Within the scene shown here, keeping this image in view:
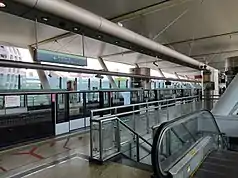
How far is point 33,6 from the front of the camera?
10.7ft

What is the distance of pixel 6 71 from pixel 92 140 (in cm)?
573

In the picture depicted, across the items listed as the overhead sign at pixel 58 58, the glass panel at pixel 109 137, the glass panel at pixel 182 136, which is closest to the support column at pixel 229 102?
the glass panel at pixel 182 136

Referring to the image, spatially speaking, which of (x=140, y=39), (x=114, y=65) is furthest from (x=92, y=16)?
(x=114, y=65)

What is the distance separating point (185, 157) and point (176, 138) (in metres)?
0.98

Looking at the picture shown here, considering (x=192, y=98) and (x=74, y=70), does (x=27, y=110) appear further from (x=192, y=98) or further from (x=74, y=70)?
(x=192, y=98)

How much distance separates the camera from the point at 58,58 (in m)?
5.49

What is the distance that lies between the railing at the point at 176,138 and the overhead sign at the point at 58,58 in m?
2.58

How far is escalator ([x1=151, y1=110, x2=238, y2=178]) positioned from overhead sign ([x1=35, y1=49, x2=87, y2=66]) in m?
3.00

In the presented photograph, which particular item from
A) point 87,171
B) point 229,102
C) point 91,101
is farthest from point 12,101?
point 229,102

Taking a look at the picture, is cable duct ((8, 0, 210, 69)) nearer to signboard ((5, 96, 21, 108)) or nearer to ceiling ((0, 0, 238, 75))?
ceiling ((0, 0, 238, 75))

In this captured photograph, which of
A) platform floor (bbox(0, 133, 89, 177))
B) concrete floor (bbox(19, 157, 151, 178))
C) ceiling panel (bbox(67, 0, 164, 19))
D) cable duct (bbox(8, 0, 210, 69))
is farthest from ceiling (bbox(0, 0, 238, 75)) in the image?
concrete floor (bbox(19, 157, 151, 178))

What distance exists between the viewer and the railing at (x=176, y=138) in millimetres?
2951

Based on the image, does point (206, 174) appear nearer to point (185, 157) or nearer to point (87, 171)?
point (185, 157)

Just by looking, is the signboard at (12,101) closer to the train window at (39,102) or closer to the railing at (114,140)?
the train window at (39,102)
